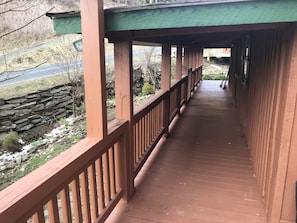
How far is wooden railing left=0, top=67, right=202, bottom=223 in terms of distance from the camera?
1188 millimetres

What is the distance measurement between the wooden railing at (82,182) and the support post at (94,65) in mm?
139

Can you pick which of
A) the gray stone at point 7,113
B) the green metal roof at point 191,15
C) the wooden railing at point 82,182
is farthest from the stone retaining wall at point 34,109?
the green metal roof at point 191,15

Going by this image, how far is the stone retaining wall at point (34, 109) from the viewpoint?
651cm

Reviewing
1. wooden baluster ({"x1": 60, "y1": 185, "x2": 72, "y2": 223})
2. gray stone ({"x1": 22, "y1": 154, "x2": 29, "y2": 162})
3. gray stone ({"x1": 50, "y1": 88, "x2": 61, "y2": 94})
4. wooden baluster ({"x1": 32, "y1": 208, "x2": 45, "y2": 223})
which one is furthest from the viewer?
gray stone ({"x1": 50, "y1": 88, "x2": 61, "y2": 94})

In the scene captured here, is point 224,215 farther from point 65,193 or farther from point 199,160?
point 65,193

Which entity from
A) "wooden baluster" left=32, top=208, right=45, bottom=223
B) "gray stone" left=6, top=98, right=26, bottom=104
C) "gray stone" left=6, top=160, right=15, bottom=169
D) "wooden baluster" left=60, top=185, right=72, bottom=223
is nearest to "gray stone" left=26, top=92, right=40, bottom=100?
"gray stone" left=6, top=98, right=26, bottom=104

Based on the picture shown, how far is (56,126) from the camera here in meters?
7.50

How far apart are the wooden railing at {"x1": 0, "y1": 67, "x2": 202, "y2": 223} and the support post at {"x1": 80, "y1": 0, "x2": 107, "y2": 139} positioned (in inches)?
5.5

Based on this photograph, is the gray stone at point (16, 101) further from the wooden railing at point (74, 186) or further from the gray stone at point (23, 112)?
the wooden railing at point (74, 186)

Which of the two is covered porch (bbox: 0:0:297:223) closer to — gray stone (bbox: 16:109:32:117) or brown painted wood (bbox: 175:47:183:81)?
brown painted wood (bbox: 175:47:183:81)

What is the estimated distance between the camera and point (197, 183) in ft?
10.1

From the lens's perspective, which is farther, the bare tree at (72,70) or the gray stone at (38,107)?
the bare tree at (72,70)

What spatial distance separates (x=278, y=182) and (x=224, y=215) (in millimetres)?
674

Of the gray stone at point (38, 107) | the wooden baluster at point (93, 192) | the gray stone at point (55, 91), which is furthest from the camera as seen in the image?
the gray stone at point (55, 91)
